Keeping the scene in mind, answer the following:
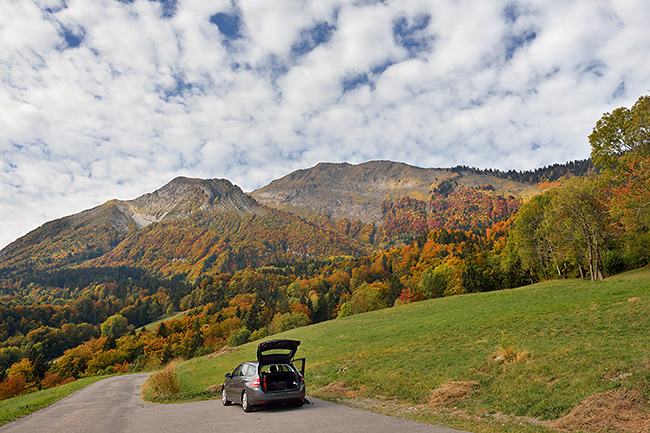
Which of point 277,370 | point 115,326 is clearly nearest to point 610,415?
point 277,370

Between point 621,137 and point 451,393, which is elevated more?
point 621,137

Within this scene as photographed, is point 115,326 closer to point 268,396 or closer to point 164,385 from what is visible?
point 164,385

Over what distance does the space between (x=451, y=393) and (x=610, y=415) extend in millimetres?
5551

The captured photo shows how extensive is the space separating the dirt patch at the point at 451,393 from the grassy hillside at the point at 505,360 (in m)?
0.17

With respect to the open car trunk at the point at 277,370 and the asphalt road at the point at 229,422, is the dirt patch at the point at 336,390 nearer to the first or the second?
the asphalt road at the point at 229,422

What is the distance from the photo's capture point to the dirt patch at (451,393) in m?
12.9

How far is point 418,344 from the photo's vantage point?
26406mm

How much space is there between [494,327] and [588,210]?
27.4 meters

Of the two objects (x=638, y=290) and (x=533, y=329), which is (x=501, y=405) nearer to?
(x=533, y=329)

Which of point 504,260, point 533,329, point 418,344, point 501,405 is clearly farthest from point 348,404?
point 504,260

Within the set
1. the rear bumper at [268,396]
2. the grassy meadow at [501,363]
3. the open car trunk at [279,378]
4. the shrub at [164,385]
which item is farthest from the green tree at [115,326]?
the rear bumper at [268,396]

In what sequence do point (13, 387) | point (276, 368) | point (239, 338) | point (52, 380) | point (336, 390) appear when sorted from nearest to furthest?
point (276, 368) → point (336, 390) → point (13, 387) → point (52, 380) → point (239, 338)

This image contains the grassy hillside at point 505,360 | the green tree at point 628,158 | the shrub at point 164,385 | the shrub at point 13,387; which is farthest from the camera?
the shrub at point 13,387

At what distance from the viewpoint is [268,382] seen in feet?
43.6
